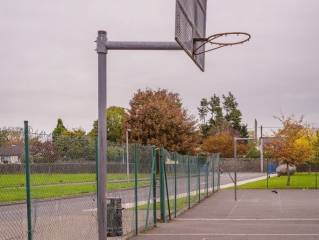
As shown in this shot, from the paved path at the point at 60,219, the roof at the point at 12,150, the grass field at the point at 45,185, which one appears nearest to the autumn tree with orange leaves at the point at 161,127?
the paved path at the point at 60,219

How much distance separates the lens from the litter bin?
47.5 ft

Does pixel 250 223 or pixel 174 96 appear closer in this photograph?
pixel 250 223

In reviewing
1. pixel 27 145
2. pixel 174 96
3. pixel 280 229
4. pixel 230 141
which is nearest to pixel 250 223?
pixel 280 229

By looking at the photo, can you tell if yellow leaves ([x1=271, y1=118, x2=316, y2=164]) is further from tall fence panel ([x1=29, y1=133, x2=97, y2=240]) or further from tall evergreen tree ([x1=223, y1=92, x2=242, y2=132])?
tall evergreen tree ([x1=223, y1=92, x2=242, y2=132])

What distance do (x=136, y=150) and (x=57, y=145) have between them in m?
5.77

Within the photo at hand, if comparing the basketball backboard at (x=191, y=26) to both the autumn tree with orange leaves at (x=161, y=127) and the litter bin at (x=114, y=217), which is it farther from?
the autumn tree with orange leaves at (x=161, y=127)

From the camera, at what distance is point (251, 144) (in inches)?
4530

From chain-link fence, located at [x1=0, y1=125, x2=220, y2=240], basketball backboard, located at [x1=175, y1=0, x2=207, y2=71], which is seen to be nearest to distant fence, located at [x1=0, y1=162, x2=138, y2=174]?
chain-link fence, located at [x1=0, y1=125, x2=220, y2=240]

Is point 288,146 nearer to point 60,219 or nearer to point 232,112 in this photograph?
point 60,219

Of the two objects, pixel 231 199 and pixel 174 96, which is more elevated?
pixel 174 96

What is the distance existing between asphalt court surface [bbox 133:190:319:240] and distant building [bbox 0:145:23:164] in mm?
6880

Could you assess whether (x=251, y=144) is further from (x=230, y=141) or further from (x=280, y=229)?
(x=280, y=229)

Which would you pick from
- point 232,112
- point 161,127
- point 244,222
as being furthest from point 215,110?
point 244,222

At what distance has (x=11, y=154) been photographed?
874cm
